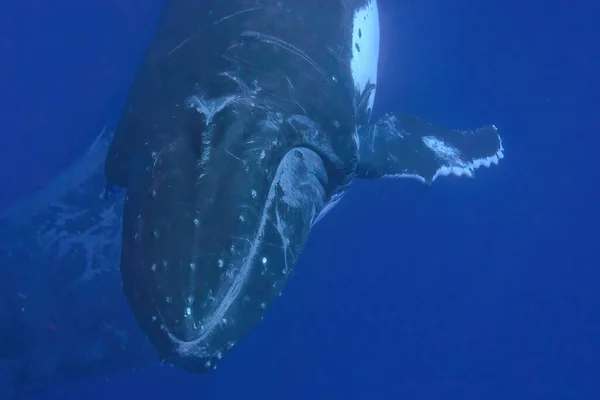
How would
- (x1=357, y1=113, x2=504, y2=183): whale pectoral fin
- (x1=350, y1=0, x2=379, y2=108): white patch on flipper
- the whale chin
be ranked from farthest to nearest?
(x1=357, y1=113, x2=504, y2=183): whale pectoral fin < (x1=350, y1=0, x2=379, y2=108): white patch on flipper < the whale chin

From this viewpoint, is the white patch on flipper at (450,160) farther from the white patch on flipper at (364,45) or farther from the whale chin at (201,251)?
the whale chin at (201,251)

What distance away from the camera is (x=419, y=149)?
430 inches

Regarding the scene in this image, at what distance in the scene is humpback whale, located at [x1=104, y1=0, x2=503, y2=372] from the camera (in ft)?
16.1

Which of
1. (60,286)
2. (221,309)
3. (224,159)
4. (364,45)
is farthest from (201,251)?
(60,286)

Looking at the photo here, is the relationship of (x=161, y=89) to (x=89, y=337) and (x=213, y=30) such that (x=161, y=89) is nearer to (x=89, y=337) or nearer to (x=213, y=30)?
(x=213, y=30)

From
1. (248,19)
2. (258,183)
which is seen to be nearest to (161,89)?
(248,19)

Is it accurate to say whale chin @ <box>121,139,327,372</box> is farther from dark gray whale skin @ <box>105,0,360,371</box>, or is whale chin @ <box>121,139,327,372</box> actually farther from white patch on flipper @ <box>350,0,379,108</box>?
white patch on flipper @ <box>350,0,379,108</box>

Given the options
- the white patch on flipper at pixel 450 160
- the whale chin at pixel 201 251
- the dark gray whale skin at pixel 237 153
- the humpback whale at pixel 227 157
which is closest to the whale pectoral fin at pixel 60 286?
the dark gray whale skin at pixel 237 153

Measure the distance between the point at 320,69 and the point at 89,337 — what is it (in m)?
9.50

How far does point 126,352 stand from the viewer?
1333cm

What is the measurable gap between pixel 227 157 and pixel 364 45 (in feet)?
18.6

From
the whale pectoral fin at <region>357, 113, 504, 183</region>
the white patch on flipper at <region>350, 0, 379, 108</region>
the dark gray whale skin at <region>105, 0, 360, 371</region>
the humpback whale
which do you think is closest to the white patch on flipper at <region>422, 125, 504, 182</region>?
the whale pectoral fin at <region>357, 113, 504, 183</region>

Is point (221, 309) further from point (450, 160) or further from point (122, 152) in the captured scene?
point (450, 160)

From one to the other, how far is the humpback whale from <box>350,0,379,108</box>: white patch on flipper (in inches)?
3.9
